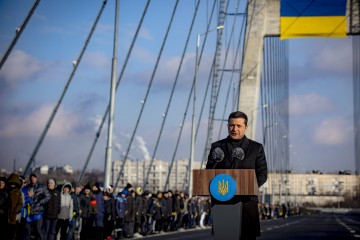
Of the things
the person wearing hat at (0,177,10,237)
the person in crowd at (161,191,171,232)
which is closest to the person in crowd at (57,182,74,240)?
the person wearing hat at (0,177,10,237)

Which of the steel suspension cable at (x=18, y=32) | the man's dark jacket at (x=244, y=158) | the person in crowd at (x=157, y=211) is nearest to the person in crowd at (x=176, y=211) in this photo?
the person in crowd at (x=157, y=211)

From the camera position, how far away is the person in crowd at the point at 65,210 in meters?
17.6

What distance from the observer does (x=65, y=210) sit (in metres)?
17.6

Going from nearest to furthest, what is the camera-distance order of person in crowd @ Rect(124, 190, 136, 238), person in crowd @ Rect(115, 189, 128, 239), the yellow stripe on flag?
person in crowd @ Rect(115, 189, 128, 239)
person in crowd @ Rect(124, 190, 136, 238)
the yellow stripe on flag

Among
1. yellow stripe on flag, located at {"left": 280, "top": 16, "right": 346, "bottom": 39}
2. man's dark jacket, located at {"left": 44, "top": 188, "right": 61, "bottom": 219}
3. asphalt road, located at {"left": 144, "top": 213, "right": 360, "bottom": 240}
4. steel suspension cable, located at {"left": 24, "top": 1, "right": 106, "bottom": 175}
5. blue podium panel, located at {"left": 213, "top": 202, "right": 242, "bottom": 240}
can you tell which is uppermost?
yellow stripe on flag, located at {"left": 280, "top": 16, "right": 346, "bottom": 39}

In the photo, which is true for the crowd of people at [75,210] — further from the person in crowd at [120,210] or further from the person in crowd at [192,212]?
the person in crowd at [192,212]

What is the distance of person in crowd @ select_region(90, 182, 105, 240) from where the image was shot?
63.0 ft

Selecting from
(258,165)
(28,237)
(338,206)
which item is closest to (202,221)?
(28,237)

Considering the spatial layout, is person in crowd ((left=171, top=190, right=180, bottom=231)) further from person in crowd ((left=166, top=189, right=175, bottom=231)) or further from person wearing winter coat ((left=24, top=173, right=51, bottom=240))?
person wearing winter coat ((left=24, top=173, right=51, bottom=240))

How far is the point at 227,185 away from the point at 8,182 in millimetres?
8924

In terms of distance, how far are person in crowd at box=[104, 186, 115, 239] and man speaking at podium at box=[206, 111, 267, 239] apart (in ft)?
48.1

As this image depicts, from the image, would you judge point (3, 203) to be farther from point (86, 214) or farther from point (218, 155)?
point (218, 155)

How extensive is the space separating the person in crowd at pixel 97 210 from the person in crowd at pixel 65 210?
133 centimetres

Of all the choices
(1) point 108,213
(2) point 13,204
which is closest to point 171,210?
(1) point 108,213
